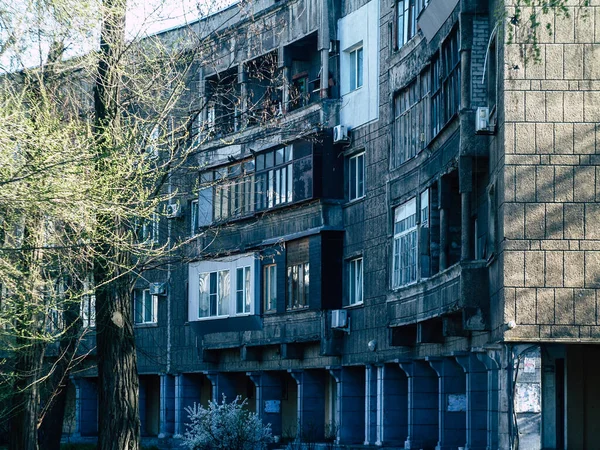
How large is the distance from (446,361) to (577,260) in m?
6.98

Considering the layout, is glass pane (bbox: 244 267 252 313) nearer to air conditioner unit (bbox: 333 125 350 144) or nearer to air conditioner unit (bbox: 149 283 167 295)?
air conditioner unit (bbox: 149 283 167 295)

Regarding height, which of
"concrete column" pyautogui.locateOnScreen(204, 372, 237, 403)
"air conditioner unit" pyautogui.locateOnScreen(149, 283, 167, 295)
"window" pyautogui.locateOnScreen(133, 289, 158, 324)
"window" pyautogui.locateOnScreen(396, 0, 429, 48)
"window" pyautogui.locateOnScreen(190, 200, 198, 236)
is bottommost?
"concrete column" pyautogui.locateOnScreen(204, 372, 237, 403)

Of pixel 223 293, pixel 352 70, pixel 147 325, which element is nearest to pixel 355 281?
pixel 352 70

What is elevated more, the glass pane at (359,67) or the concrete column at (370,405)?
the glass pane at (359,67)

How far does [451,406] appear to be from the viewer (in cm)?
2516

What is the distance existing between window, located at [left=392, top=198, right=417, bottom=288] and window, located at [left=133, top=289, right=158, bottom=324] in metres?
17.1

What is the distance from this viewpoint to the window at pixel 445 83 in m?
22.5

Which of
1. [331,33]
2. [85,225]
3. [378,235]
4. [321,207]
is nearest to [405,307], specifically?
[378,235]

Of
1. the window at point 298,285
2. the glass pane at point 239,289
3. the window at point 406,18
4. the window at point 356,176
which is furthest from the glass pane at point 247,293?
the window at point 406,18

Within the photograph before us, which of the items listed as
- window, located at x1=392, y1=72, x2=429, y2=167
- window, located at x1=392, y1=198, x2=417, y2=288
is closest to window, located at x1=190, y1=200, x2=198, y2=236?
window, located at x1=392, y1=72, x2=429, y2=167

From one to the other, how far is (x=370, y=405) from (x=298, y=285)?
5150 millimetres

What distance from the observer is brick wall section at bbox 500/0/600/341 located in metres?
19.0

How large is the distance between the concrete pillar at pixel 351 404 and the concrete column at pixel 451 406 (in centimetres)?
654

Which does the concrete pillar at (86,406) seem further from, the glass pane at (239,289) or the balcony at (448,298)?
the balcony at (448,298)
